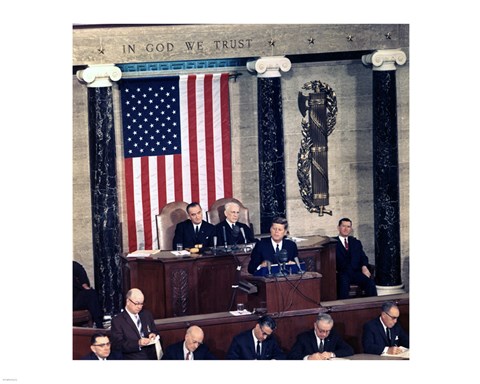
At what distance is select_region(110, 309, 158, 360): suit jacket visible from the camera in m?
17.6

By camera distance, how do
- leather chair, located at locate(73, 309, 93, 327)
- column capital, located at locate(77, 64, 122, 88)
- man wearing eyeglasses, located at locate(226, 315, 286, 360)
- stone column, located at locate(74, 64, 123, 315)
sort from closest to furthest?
man wearing eyeglasses, located at locate(226, 315, 286, 360)
leather chair, located at locate(73, 309, 93, 327)
column capital, located at locate(77, 64, 122, 88)
stone column, located at locate(74, 64, 123, 315)

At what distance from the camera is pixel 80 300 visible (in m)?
19.3

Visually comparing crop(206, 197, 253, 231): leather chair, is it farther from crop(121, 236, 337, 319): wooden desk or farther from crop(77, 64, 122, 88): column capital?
crop(77, 64, 122, 88): column capital

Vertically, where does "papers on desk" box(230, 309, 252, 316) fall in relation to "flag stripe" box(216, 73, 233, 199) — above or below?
below

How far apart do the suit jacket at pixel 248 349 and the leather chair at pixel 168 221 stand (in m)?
2.50

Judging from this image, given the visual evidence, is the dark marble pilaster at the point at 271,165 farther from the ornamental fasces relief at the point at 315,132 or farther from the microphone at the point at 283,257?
the microphone at the point at 283,257

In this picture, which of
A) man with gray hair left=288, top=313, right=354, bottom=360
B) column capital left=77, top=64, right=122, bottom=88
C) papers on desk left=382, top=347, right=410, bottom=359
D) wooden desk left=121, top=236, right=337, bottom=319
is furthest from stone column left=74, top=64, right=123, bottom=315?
papers on desk left=382, top=347, right=410, bottom=359

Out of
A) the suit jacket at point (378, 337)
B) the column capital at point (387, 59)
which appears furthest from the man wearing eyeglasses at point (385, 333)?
the column capital at point (387, 59)

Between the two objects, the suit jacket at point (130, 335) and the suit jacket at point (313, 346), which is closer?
the suit jacket at point (130, 335)

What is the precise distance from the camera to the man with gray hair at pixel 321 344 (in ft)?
58.3

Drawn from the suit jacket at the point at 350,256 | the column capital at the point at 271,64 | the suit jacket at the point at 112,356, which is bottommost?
the suit jacket at the point at 112,356

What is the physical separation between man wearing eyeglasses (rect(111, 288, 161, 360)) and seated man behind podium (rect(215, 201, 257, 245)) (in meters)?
2.30

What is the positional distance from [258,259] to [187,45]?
3091mm

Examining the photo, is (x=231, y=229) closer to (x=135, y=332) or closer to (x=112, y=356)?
(x=135, y=332)
